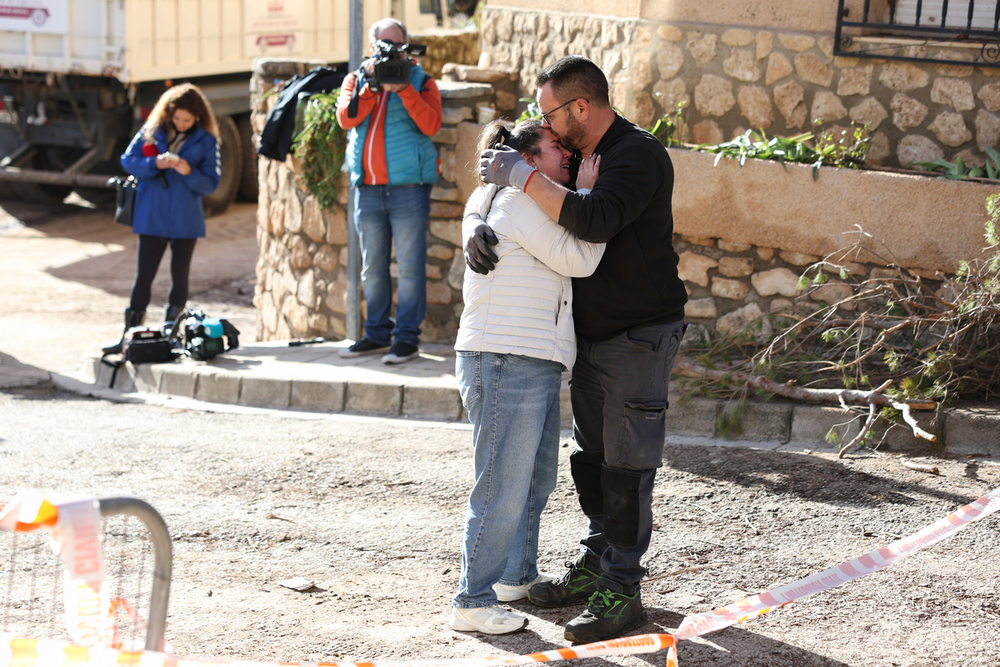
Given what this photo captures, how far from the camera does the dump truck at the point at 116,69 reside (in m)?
11.2

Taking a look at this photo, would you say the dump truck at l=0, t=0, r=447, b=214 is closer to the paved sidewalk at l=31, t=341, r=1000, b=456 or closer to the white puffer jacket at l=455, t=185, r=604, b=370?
the paved sidewalk at l=31, t=341, r=1000, b=456

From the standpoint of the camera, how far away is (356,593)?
359 cm

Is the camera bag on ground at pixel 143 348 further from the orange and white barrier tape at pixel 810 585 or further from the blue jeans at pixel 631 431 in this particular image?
the orange and white barrier tape at pixel 810 585

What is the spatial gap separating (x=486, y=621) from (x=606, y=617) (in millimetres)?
378

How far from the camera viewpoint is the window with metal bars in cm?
568

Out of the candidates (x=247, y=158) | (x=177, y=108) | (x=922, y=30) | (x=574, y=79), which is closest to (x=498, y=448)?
(x=574, y=79)

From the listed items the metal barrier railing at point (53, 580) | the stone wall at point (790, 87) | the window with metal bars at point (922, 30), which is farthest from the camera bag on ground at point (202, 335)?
the window with metal bars at point (922, 30)

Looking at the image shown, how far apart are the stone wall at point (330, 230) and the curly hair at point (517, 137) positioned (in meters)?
3.28

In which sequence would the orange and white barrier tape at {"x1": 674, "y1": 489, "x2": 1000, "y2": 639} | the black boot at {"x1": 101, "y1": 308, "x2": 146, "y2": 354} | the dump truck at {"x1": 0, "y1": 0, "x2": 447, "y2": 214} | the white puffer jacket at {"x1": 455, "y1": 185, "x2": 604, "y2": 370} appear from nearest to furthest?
the orange and white barrier tape at {"x1": 674, "y1": 489, "x2": 1000, "y2": 639} < the white puffer jacket at {"x1": 455, "y1": 185, "x2": 604, "y2": 370} < the black boot at {"x1": 101, "y1": 308, "x2": 146, "y2": 354} < the dump truck at {"x1": 0, "y1": 0, "x2": 447, "y2": 214}

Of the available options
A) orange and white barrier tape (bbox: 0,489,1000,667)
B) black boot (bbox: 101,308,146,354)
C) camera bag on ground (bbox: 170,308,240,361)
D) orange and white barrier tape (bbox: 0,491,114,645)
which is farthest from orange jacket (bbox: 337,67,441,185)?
orange and white barrier tape (bbox: 0,491,114,645)

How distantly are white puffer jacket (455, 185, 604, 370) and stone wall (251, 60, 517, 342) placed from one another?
3.43 m

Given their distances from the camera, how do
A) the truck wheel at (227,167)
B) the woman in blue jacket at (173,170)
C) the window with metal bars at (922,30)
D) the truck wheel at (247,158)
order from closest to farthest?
the window with metal bars at (922,30), the woman in blue jacket at (173,170), the truck wheel at (227,167), the truck wheel at (247,158)

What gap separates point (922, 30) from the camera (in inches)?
229

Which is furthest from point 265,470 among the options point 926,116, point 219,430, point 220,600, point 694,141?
point 926,116
